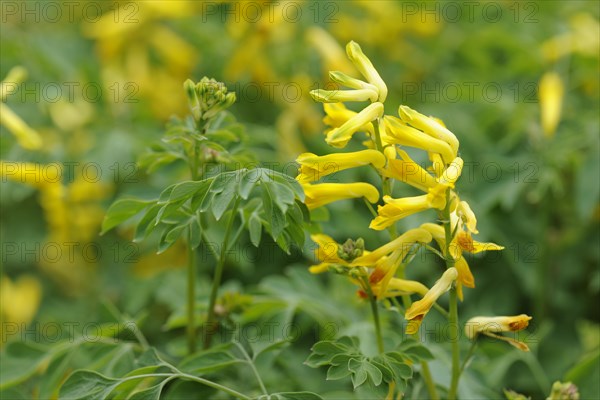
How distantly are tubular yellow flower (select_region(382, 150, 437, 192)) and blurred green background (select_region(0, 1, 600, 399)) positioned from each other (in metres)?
0.40

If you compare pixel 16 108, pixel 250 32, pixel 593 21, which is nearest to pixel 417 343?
pixel 250 32

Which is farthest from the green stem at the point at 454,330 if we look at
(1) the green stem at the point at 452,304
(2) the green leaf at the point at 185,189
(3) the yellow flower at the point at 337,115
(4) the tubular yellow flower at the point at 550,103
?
(4) the tubular yellow flower at the point at 550,103

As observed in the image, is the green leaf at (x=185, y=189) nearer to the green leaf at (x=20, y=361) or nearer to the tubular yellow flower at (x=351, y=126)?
the tubular yellow flower at (x=351, y=126)

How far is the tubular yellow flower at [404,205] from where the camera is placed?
0.88 m

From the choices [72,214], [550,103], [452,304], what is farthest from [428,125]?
[72,214]

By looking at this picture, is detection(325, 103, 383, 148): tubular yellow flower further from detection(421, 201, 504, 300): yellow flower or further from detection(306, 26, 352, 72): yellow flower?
detection(306, 26, 352, 72): yellow flower

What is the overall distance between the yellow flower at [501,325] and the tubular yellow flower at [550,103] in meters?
0.84

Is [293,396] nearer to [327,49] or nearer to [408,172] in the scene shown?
[408,172]

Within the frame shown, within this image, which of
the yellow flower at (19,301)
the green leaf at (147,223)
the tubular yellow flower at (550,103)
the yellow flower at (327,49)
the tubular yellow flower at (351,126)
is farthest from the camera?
the yellow flower at (327,49)

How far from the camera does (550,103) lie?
1735 mm

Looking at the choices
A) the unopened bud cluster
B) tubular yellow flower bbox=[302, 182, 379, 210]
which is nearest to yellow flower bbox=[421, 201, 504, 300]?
tubular yellow flower bbox=[302, 182, 379, 210]

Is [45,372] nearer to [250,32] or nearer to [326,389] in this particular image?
[326,389]

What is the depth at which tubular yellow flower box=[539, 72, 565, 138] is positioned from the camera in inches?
66.9

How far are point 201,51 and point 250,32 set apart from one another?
0.27m
